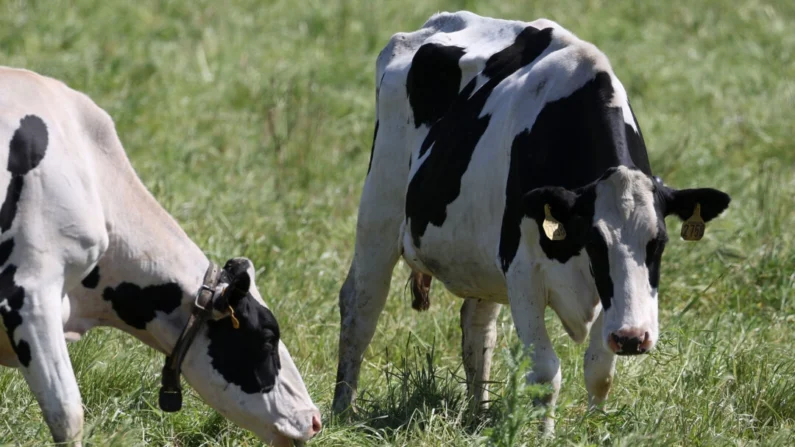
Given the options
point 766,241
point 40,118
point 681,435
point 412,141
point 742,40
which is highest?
point 40,118

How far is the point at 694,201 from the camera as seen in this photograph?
5.20m

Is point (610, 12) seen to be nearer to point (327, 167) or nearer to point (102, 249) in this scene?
point (327, 167)

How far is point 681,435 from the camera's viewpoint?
5316mm

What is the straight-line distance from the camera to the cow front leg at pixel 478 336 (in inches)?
264

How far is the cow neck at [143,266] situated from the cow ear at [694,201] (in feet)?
6.42

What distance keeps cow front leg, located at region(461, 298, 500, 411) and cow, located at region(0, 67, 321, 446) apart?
1566 millimetres

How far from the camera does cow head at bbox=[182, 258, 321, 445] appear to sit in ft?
17.3

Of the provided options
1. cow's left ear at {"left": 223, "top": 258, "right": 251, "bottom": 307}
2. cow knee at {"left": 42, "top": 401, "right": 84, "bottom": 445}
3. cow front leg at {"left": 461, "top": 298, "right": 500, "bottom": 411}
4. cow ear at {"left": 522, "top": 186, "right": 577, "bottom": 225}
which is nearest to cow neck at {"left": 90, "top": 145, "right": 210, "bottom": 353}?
cow's left ear at {"left": 223, "top": 258, "right": 251, "bottom": 307}

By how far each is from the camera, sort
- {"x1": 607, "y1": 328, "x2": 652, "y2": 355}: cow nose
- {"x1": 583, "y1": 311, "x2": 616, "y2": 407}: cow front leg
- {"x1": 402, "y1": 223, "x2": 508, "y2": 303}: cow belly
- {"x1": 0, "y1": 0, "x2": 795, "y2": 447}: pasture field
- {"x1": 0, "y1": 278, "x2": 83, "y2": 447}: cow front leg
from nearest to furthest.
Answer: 1. {"x1": 0, "y1": 278, "x2": 83, "y2": 447}: cow front leg
2. {"x1": 607, "y1": 328, "x2": 652, "y2": 355}: cow nose
3. {"x1": 583, "y1": 311, "x2": 616, "y2": 407}: cow front leg
4. {"x1": 0, "y1": 0, "x2": 795, "y2": 447}: pasture field
5. {"x1": 402, "y1": 223, "x2": 508, "y2": 303}: cow belly

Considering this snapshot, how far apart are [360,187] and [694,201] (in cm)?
510

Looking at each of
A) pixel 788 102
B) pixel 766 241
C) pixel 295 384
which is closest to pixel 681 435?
pixel 295 384

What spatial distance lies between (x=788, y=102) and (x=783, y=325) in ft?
16.9

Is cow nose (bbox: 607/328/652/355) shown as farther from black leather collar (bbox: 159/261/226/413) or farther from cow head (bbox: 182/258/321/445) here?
black leather collar (bbox: 159/261/226/413)

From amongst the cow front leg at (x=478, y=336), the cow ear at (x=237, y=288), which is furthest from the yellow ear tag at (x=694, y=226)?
the cow ear at (x=237, y=288)
